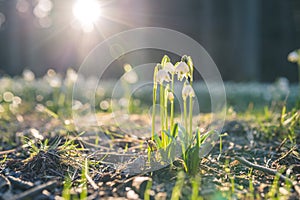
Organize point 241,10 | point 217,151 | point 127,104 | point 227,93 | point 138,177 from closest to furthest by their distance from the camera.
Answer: point 138,177 < point 217,151 < point 127,104 < point 227,93 < point 241,10

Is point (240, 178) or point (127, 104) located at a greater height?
point (127, 104)

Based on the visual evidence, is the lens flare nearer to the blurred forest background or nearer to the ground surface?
the blurred forest background

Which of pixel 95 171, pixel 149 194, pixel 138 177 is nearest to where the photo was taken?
pixel 149 194

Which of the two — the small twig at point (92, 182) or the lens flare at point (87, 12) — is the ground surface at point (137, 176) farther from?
the lens flare at point (87, 12)

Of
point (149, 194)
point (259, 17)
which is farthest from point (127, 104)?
point (259, 17)

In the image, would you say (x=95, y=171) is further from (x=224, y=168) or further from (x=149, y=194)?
(x=224, y=168)

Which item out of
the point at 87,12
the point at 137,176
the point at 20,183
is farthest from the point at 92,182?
the point at 87,12

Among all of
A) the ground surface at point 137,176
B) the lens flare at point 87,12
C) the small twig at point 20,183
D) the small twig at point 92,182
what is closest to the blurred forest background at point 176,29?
the lens flare at point 87,12
